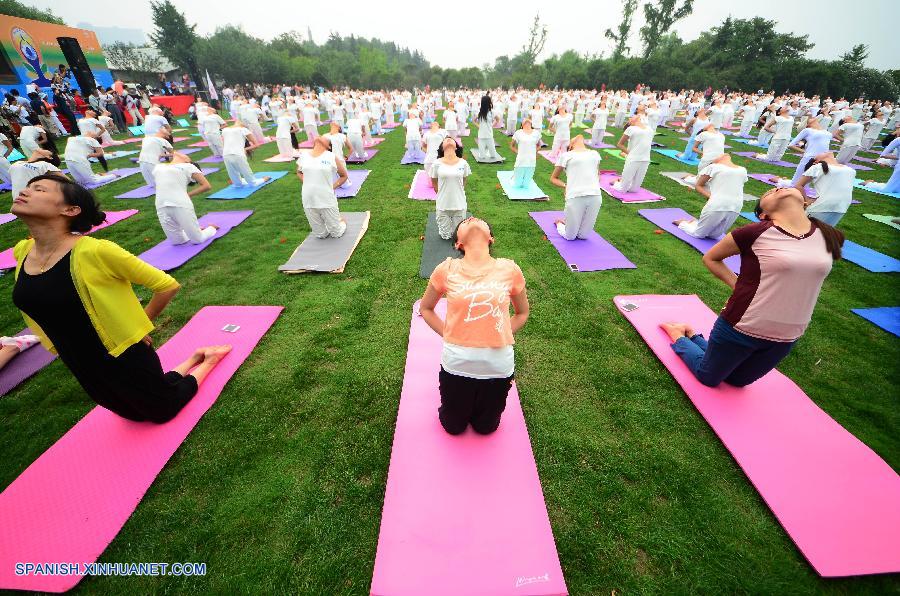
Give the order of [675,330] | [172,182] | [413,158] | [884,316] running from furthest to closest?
[413,158], [172,182], [884,316], [675,330]

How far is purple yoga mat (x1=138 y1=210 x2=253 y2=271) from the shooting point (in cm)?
606

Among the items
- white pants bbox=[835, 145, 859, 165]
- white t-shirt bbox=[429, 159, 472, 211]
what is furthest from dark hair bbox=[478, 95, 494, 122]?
white pants bbox=[835, 145, 859, 165]

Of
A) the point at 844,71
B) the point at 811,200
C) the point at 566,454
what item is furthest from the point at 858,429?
the point at 844,71

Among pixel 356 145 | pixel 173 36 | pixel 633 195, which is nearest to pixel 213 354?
pixel 633 195

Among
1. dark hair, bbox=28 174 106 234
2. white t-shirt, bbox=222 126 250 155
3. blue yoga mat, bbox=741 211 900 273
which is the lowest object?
blue yoga mat, bbox=741 211 900 273

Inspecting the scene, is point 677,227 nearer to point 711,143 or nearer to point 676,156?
point 711,143

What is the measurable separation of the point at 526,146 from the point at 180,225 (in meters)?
7.92

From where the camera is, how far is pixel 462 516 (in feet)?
8.57

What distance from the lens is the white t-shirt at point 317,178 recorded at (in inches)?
245

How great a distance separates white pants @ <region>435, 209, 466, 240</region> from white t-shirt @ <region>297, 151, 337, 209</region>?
6.88ft

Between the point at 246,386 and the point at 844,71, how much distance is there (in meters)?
50.0

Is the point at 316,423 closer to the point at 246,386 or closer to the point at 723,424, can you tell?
the point at 246,386

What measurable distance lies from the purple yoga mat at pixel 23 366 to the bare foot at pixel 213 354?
1.95 meters

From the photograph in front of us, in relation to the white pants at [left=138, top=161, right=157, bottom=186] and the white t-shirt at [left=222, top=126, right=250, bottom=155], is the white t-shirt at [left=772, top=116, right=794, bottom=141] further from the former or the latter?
the white pants at [left=138, top=161, right=157, bottom=186]
